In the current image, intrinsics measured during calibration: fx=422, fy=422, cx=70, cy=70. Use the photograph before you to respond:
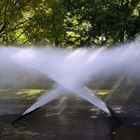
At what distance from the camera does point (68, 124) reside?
16578mm

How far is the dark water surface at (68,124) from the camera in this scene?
14297 mm

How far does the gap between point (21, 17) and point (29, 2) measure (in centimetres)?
122

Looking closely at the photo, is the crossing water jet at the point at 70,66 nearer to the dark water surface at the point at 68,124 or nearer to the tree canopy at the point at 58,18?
the dark water surface at the point at 68,124

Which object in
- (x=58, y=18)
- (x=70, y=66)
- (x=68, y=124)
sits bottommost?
(x=68, y=124)

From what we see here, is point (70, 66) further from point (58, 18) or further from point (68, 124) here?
point (58, 18)

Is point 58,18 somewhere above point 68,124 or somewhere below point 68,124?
above

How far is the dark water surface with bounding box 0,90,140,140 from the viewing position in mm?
14297

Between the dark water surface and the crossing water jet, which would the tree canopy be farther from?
A: the dark water surface

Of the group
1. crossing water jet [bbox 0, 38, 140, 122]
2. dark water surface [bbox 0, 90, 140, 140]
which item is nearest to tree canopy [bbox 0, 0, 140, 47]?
crossing water jet [bbox 0, 38, 140, 122]

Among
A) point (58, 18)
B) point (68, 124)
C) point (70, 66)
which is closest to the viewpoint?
point (68, 124)

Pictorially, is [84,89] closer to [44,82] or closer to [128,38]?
[128,38]

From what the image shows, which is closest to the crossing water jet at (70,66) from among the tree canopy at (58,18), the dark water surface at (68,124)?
the dark water surface at (68,124)

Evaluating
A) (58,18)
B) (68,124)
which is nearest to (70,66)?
(68,124)

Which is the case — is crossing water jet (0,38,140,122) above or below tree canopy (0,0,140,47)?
below
